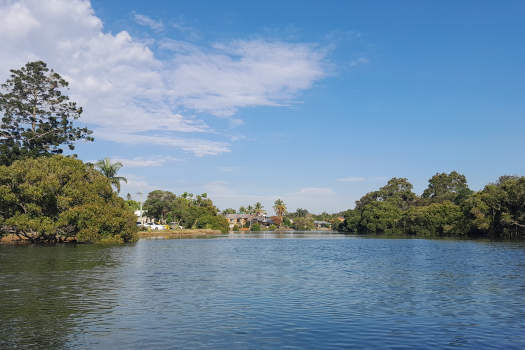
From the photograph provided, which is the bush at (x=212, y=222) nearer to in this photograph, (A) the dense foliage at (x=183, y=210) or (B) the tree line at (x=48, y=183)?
(A) the dense foliage at (x=183, y=210)

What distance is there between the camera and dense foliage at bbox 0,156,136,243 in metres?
62.9

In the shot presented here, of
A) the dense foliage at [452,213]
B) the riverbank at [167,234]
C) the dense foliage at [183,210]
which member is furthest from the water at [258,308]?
the dense foliage at [183,210]

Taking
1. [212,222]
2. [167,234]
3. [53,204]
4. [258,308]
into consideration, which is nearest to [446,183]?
[212,222]

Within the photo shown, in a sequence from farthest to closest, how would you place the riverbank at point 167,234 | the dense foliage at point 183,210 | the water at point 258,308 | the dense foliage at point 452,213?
the dense foliage at point 183,210, the riverbank at point 167,234, the dense foliage at point 452,213, the water at point 258,308

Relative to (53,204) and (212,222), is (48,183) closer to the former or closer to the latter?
(53,204)

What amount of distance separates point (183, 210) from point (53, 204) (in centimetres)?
8710

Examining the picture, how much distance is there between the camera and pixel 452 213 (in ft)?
393

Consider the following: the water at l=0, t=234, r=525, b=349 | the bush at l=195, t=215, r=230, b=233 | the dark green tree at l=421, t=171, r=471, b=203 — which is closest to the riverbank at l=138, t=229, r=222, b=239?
the bush at l=195, t=215, r=230, b=233

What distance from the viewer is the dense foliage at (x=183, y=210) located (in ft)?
510

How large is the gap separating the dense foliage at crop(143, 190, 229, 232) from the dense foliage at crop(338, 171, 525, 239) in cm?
6103

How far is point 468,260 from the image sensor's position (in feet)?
147

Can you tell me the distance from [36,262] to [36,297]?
19826 millimetres

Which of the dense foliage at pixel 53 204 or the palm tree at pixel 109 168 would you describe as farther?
the palm tree at pixel 109 168

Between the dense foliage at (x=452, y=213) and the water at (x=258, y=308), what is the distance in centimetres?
6436
